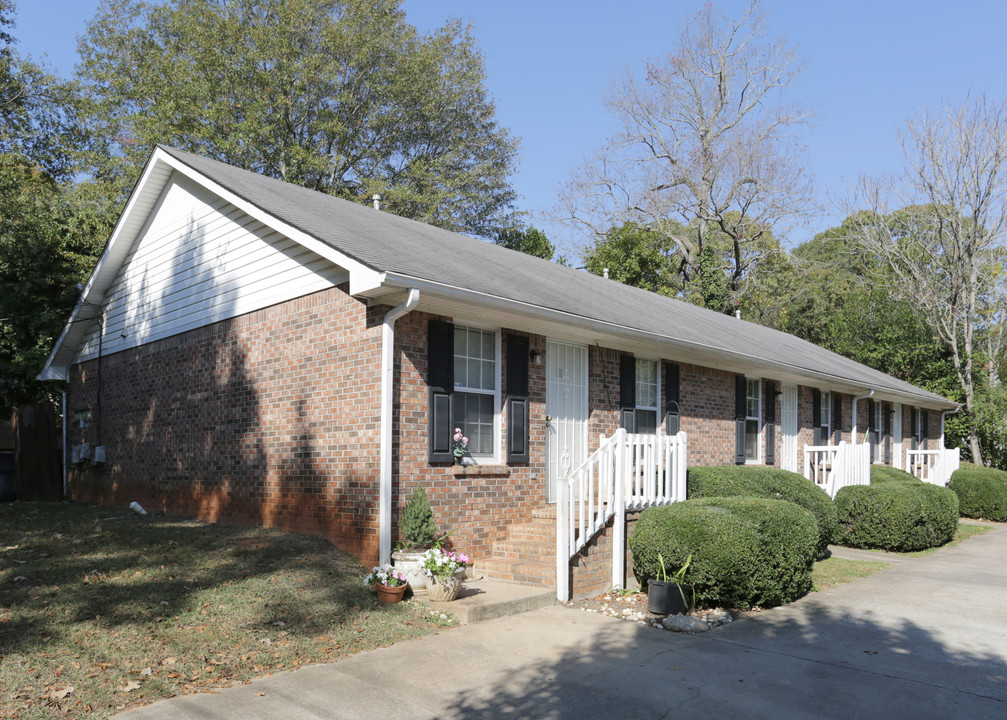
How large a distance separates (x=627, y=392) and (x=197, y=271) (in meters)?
6.94

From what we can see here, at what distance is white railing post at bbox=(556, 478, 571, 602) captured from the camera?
880cm

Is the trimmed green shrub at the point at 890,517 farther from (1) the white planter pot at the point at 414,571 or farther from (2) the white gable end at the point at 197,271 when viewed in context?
(2) the white gable end at the point at 197,271

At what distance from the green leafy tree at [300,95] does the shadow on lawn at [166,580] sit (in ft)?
60.8

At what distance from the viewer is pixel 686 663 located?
6.67 metres

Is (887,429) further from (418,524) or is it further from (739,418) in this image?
(418,524)

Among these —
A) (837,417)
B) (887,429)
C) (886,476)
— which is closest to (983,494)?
(887,429)

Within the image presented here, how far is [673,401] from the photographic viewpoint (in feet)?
43.9

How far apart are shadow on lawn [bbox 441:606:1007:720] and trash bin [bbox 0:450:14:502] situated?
45.9ft

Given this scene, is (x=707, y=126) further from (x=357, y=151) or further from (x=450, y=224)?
(x=357, y=151)

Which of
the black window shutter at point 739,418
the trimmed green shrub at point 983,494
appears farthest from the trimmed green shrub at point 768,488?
the trimmed green shrub at point 983,494

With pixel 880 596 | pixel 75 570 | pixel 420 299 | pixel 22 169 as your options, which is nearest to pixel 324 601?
pixel 75 570

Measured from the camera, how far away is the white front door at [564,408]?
10.8 m

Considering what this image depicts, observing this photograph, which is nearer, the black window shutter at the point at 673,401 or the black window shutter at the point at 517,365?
the black window shutter at the point at 517,365

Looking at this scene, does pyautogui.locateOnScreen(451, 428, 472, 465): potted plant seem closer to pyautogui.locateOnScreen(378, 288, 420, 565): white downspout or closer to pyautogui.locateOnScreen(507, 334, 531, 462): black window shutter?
pyautogui.locateOnScreen(507, 334, 531, 462): black window shutter
